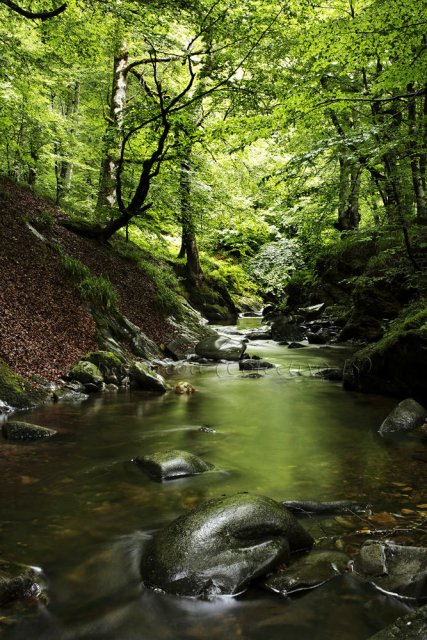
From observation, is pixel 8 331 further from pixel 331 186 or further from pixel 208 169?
pixel 208 169

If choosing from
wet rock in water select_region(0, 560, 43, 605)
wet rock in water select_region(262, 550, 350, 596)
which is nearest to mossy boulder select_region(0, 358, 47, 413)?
wet rock in water select_region(0, 560, 43, 605)

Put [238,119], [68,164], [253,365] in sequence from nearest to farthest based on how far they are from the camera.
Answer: [238,119]
[253,365]
[68,164]

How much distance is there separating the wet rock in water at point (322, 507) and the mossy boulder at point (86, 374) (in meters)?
5.30

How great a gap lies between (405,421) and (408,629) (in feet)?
14.6

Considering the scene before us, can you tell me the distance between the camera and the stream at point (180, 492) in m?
2.60

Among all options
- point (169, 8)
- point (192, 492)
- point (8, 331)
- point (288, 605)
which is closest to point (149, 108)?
point (169, 8)

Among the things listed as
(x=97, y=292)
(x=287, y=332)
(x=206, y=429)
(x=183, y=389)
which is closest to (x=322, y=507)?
(x=206, y=429)

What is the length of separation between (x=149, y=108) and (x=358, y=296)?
26.2 feet

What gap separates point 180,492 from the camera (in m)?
4.33

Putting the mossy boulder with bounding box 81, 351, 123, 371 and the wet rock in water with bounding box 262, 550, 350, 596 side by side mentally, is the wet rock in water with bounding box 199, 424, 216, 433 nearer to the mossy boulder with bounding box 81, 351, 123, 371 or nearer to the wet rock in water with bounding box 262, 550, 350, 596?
the mossy boulder with bounding box 81, 351, 123, 371

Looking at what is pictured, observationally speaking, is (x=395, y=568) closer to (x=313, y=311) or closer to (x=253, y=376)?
(x=253, y=376)

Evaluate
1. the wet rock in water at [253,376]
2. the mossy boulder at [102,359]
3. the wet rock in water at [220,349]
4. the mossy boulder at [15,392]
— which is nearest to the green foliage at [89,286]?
the mossy boulder at [102,359]

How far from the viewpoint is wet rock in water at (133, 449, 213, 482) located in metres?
4.67

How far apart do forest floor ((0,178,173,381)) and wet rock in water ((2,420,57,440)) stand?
203 centimetres
